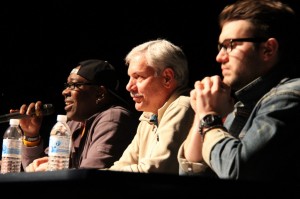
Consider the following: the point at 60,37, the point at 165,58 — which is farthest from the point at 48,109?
the point at 60,37

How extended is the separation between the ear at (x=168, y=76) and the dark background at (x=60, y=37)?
806 millimetres

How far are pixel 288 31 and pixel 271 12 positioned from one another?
8 centimetres

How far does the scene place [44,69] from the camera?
3.79m

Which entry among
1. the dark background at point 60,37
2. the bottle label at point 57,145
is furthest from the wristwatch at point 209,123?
the dark background at point 60,37

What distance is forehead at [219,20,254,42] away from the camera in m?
1.86

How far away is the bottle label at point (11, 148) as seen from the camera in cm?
253

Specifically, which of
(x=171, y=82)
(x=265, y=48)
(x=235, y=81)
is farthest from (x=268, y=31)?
(x=171, y=82)

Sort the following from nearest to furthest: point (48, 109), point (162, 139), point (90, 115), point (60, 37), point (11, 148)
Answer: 1. point (162, 139)
2. point (11, 148)
3. point (48, 109)
4. point (90, 115)
5. point (60, 37)

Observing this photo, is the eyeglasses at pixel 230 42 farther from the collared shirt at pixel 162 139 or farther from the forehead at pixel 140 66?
the forehead at pixel 140 66

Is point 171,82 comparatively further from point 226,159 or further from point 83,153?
point 226,159

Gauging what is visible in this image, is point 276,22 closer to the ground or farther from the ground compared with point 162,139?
farther from the ground

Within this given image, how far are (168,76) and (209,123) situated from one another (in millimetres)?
903

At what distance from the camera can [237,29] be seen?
1875 mm

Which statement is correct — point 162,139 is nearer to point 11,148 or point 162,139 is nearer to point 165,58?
point 165,58
